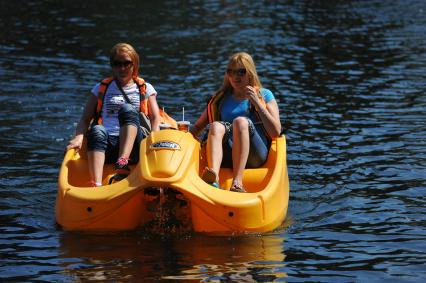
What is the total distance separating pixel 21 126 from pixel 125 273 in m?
→ 6.09

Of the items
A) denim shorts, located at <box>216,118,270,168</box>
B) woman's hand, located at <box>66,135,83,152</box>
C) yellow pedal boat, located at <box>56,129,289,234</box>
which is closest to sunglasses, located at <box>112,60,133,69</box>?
woman's hand, located at <box>66,135,83,152</box>

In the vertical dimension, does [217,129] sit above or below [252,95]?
below

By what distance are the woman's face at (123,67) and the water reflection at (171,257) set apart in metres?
1.67

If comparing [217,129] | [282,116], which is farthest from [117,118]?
[282,116]

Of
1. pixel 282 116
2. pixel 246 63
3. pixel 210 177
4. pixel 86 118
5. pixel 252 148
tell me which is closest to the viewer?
pixel 210 177

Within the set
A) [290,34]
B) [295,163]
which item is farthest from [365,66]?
[295,163]

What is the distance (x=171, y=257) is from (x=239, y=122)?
60.4 inches

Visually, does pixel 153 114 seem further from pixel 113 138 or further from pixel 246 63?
pixel 246 63

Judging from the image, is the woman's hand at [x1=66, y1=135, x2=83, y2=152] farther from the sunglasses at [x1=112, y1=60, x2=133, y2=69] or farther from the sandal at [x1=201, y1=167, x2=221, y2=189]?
the sandal at [x1=201, y1=167, x2=221, y2=189]

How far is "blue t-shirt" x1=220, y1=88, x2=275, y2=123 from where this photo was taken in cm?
873

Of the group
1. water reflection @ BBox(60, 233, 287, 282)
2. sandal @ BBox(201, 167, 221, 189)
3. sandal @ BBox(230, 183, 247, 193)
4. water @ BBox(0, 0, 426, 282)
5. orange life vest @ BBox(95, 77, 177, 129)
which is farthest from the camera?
orange life vest @ BBox(95, 77, 177, 129)

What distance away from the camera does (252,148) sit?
8.57 meters

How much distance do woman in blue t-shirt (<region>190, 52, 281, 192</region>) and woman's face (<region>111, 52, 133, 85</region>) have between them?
32.0 inches

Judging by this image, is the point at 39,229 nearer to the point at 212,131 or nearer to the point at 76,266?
the point at 76,266
